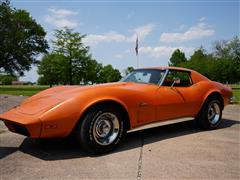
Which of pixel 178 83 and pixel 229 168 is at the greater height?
pixel 178 83

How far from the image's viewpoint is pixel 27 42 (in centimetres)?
5084

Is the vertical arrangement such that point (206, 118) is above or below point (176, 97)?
below

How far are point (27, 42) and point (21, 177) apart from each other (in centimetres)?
5054

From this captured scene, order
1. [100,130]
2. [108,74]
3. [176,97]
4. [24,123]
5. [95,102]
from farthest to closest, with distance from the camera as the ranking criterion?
[108,74]
[176,97]
[100,130]
[95,102]
[24,123]

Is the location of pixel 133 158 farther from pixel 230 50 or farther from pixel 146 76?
pixel 230 50

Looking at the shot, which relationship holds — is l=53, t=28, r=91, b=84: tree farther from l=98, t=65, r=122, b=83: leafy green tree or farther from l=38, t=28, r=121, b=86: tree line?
l=98, t=65, r=122, b=83: leafy green tree

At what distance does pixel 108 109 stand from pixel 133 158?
79 cm

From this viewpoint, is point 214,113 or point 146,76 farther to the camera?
point 214,113

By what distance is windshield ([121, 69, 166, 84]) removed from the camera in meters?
5.56

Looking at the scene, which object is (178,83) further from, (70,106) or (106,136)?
(70,106)

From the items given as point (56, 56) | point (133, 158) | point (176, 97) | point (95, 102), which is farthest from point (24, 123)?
point (56, 56)

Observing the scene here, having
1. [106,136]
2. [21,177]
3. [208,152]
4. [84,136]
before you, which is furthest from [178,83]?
[21,177]

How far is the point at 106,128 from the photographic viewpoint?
4406 mm

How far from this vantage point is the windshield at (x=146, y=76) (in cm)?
556
